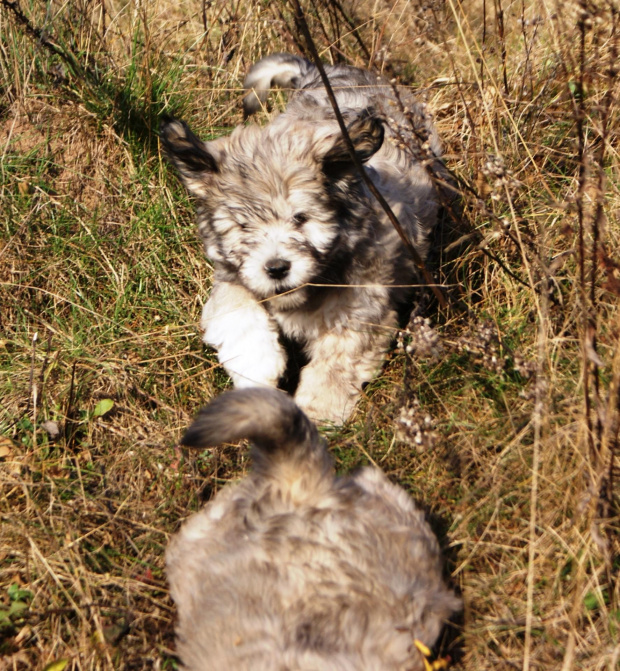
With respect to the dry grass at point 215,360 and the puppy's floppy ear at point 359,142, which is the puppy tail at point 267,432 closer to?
the dry grass at point 215,360

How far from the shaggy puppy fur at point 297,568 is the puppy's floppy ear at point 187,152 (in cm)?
126

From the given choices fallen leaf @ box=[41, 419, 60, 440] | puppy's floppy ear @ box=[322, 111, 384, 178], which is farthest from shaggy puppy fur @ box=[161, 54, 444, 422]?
fallen leaf @ box=[41, 419, 60, 440]

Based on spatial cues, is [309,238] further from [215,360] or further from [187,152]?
[215,360]

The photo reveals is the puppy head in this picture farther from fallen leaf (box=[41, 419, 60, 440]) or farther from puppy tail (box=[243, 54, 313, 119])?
puppy tail (box=[243, 54, 313, 119])

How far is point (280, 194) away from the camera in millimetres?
3297

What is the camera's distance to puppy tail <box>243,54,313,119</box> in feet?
15.6

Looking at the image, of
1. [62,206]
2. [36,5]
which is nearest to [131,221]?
[62,206]

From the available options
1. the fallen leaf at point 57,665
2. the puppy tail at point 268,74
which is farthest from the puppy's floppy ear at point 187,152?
the fallen leaf at point 57,665

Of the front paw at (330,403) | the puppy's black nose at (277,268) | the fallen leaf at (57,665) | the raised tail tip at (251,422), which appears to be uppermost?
the raised tail tip at (251,422)

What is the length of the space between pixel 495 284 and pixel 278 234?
1270 millimetres

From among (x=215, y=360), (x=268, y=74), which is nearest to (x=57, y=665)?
(x=215, y=360)

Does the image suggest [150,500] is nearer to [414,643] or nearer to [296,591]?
[296,591]

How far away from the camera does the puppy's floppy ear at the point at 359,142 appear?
3.27 m

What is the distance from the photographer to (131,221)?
445 cm
